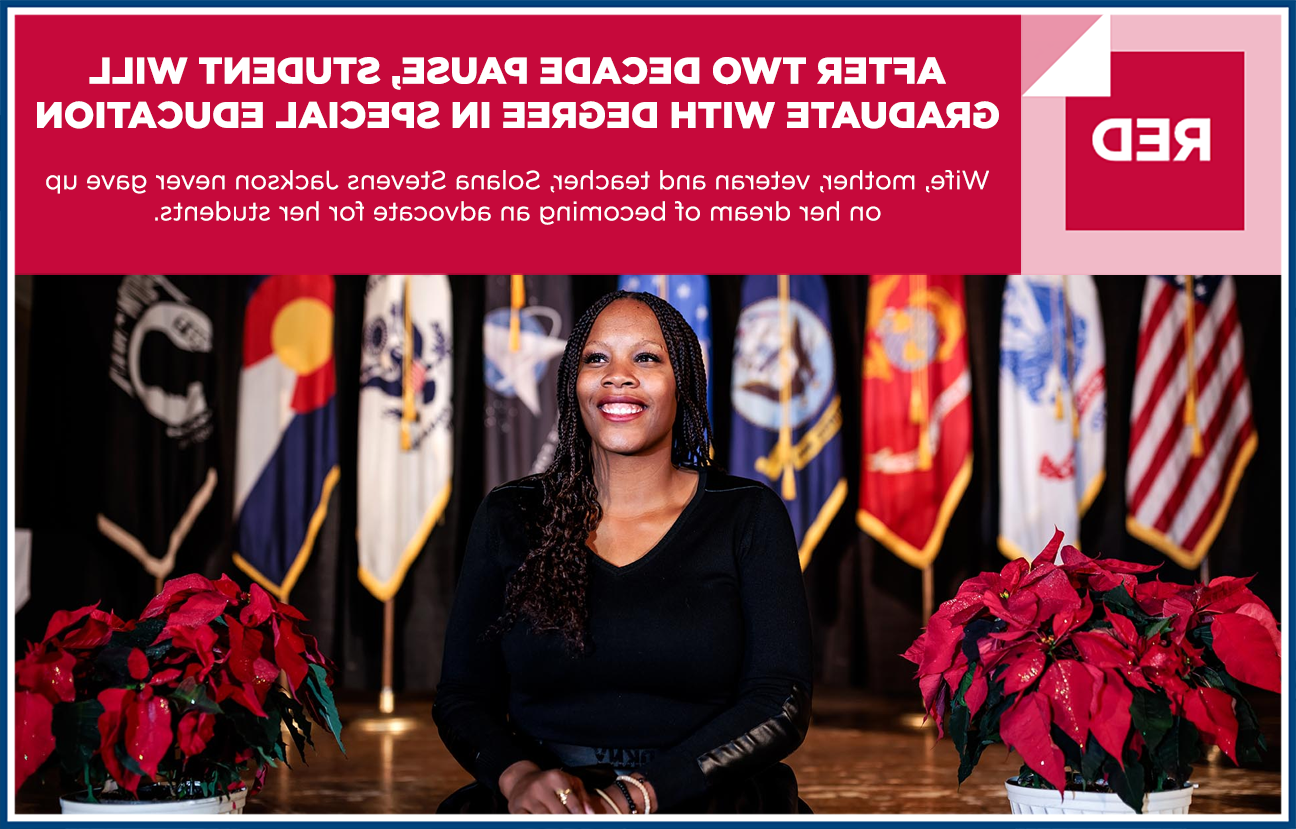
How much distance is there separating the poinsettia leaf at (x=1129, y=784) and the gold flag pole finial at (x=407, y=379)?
515 cm

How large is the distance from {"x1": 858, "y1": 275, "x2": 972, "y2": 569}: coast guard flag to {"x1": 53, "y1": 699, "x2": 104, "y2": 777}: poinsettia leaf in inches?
206

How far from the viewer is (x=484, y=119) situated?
8.04ft

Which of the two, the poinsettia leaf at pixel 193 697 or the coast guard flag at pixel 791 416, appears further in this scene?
the coast guard flag at pixel 791 416

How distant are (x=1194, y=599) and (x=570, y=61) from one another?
131 centimetres

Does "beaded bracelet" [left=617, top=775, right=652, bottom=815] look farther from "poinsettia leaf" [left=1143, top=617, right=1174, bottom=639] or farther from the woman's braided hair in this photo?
"poinsettia leaf" [left=1143, top=617, right=1174, bottom=639]

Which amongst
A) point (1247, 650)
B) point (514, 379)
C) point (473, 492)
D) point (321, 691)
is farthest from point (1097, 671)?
point (473, 492)

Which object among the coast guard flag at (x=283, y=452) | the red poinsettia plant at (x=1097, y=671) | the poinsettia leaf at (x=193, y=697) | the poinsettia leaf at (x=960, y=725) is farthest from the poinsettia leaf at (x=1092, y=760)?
the coast guard flag at (x=283, y=452)

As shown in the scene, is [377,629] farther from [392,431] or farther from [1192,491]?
[1192,491]

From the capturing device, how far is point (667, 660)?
1759mm

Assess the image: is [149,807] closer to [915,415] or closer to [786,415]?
[786,415]

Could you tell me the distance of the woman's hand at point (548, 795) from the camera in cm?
160

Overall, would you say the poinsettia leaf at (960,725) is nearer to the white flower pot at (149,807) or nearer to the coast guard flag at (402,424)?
the white flower pot at (149,807)

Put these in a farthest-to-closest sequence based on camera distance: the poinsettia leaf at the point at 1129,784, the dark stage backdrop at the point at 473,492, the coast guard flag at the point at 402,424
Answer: the coast guard flag at the point at 402,424
the dark stage backdrop at the point at 473,492
the poinsettia leaf at the point at 1129,784

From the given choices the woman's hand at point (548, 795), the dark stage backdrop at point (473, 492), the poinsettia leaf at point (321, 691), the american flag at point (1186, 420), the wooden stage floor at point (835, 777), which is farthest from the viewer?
the american flag at point (1186, 420)
